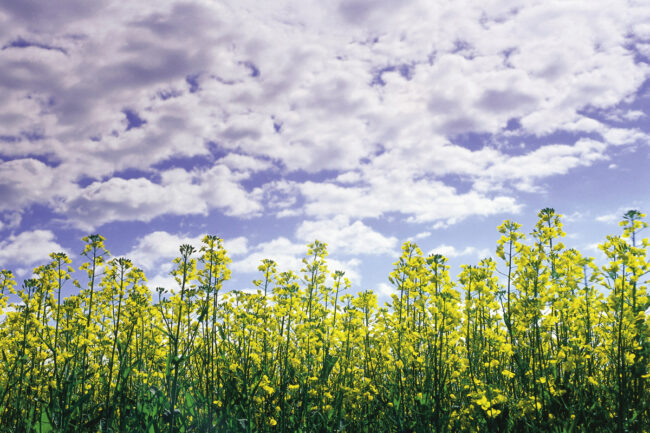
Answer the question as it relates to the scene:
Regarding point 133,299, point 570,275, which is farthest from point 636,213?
point 133,299

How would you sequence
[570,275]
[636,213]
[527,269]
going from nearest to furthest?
[636,213], [527,269], [570,275]

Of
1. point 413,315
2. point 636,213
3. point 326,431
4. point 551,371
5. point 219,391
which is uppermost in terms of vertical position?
point 636,213

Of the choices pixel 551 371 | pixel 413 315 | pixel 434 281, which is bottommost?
pixel 551 371

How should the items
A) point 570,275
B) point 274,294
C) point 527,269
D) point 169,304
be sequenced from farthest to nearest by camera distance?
point 274,294
point 169,304
point 570,275
point 527,269

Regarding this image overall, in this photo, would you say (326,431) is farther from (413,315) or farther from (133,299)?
(133,299)

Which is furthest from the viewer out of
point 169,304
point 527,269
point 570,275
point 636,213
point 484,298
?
point 169,304

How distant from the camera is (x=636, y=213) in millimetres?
4434

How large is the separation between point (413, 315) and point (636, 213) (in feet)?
9.60

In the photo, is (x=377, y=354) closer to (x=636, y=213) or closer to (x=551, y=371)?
(x=551, y=371)

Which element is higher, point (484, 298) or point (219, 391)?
point (484, 298)

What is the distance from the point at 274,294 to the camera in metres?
7.23

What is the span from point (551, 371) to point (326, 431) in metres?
2.67

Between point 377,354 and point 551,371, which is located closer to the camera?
point 551,371

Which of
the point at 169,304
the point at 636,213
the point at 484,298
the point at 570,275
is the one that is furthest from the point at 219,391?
the point at 636,213
